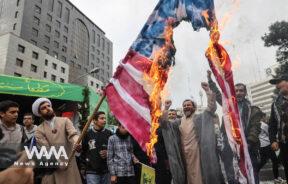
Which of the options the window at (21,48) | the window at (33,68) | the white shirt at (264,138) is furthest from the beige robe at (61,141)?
the window at (33,68)

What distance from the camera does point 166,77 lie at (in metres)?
4.62

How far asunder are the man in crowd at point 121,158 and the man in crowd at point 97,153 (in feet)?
0.83

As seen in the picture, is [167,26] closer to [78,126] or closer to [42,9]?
[78,126]

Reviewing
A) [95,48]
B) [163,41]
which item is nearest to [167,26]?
[163,41]

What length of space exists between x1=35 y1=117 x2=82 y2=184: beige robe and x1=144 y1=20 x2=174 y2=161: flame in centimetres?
109

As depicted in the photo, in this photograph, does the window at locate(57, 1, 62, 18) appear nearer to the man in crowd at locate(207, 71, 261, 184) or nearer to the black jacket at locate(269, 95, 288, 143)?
A: the man in crowd at locate(207, 71, 261, 184)

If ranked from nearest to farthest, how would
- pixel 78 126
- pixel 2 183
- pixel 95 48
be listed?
1. pixel 2 183
2. pixel 78 126
3. pixel 95 48

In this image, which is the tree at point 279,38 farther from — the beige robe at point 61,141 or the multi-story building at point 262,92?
the multi-story building at point 262,92

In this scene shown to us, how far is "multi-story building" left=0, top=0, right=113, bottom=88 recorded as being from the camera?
55.9 metres

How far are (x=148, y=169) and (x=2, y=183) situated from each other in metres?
3.64

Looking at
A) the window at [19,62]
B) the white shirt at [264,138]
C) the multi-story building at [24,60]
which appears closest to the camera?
the white shirt at [264,138]

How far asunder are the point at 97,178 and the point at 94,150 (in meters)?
0.53

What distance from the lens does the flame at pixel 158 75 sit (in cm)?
437

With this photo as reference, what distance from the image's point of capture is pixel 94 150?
20.0ft
